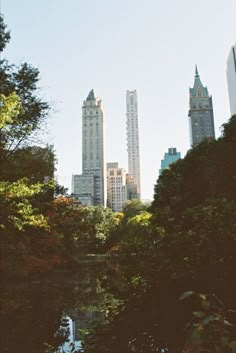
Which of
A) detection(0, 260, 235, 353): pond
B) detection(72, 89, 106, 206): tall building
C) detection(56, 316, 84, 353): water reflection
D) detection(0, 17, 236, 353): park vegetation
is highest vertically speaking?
detection(72, 89, 106, 206): tall building

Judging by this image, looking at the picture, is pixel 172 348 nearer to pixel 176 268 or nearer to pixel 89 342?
pixel 89 342

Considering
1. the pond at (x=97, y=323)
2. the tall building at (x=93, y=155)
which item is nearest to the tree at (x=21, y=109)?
the pond at (x=97, y=323)

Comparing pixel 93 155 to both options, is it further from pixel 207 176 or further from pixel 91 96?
pixel 207 176

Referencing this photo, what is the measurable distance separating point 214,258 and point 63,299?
354 inches

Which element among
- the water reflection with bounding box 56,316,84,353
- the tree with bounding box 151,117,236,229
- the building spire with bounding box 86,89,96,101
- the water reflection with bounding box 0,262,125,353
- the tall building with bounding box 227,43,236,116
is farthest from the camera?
the building spire with bounding box 86,89,96,101

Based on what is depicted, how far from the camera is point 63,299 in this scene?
1789 cm

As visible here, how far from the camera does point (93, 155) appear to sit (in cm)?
18525

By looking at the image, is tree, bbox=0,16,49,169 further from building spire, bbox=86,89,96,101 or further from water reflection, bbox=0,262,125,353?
building spire, bbox=86,89,96,101

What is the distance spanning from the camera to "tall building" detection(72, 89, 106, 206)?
172 meters

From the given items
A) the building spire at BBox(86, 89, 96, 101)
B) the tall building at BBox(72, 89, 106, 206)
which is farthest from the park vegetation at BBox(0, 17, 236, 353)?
the building spire at BBox(86, 89, 96, 101)

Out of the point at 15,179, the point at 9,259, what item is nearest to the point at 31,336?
the point at 15,179

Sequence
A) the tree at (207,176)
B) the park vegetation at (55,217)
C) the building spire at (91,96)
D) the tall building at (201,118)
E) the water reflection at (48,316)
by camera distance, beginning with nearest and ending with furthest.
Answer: the water reflection at (48,316) → the park vegetation at (55,217) → the tree at (207,176) → the tall building at (201,118) → the building spire at (91,96)

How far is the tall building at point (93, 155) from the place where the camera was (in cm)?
17212

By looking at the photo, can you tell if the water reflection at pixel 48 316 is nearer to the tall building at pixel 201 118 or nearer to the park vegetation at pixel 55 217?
the park vegetation at pixel 55 217
